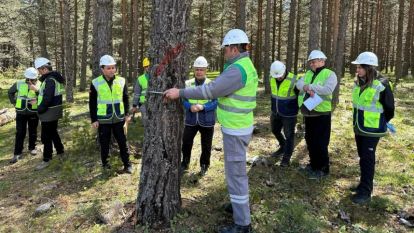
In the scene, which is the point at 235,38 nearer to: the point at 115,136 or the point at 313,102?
the point at 313,102

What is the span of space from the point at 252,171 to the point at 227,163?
2767mm

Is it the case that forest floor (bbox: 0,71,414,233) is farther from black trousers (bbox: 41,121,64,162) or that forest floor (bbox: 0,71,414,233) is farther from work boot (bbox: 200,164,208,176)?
black trousers (bbox: 41,121,64,162)

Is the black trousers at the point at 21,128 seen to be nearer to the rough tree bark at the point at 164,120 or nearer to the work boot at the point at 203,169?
the work boot at the point at 203,169

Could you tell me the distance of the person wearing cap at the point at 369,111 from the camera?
19.9ft

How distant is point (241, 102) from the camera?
181 inches

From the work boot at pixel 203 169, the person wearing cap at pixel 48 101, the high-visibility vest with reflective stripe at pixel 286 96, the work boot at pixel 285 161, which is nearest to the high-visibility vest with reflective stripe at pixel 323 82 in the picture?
the high-visibility vest with reflective stripe at pixel 286 96

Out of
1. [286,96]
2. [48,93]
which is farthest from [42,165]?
[286,96]

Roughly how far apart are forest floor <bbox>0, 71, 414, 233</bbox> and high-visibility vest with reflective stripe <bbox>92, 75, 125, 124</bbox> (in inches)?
35.2

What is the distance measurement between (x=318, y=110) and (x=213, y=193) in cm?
259

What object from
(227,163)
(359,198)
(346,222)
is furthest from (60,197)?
(359,198)

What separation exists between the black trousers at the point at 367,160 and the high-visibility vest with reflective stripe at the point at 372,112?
15 centimetres

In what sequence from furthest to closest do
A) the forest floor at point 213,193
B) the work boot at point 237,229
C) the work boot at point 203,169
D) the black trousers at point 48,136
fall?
the black trousers at point 48,136
the work boot at point 203,169
the forest floor at point 213,193
the work boot at point 237,229

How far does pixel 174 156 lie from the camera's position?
4.88m

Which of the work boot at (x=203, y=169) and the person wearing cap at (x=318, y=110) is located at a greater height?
the person wearing cap at (x=318, y=110)
